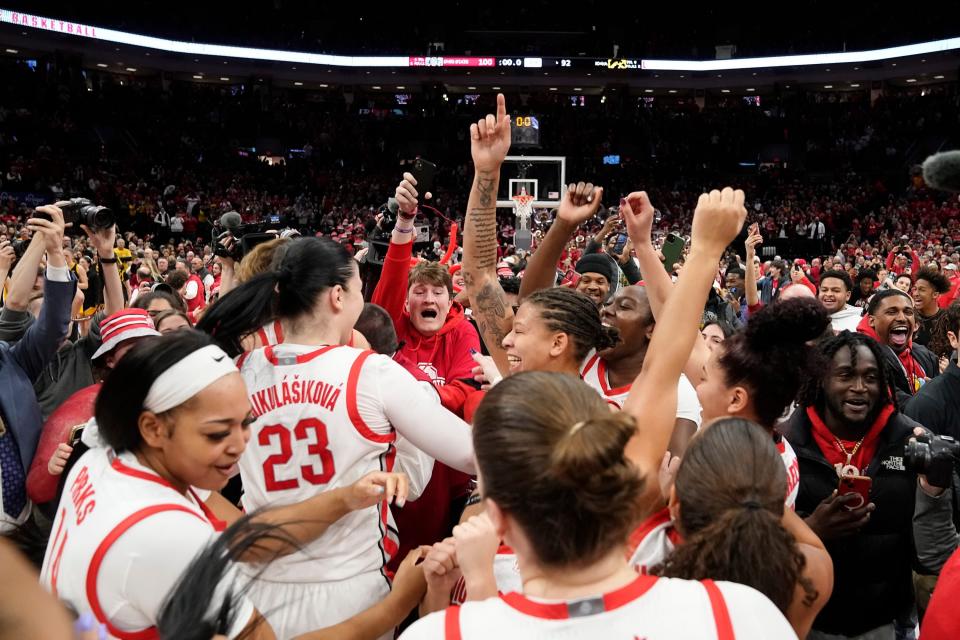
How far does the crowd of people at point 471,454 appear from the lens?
130 centimetres

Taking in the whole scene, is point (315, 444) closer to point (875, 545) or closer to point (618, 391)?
point (618, 391)

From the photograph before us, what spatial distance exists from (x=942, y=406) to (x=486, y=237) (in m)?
2.14

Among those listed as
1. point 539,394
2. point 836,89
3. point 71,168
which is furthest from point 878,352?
point 836,89

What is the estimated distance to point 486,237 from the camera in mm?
3211

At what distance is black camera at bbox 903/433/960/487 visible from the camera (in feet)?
7.47

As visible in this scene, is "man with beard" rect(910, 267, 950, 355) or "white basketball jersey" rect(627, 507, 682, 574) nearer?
"white basketball jersey" rect(627, 507, 682, 574)

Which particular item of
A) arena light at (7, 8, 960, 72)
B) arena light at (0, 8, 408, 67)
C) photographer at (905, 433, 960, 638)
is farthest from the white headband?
arena light at (7, 8, 960, 72)

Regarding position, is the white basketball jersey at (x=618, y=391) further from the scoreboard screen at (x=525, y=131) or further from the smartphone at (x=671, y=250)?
the scoreboard screen at (x=525, y=131)

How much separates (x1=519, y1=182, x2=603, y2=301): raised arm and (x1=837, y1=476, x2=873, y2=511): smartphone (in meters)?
1.30

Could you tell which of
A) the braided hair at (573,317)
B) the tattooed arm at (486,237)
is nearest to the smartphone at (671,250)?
the tattooed arm at (486,237)

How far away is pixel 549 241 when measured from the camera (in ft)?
10.6

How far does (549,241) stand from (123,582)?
7.01 feet

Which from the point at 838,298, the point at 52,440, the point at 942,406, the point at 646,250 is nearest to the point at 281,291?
the point at 646,250

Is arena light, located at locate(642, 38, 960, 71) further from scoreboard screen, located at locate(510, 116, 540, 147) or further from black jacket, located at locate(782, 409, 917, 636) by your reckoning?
black jacket, located at locate(782, 409, 917, 636)
